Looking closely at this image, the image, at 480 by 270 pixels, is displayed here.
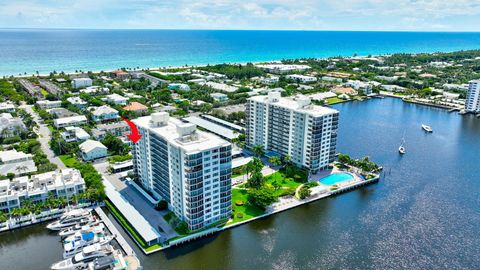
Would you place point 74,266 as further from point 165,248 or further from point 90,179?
point 90,179

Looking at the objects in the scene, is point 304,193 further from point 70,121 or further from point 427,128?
point 70,121

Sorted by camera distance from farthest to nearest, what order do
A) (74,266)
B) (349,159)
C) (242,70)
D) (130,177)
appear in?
(242,70), (349,159), (130,177), (74,266)

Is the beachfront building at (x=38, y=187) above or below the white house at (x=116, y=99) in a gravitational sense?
below

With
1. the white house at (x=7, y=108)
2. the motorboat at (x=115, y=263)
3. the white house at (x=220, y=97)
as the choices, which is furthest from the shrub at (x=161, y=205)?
the white house at (x=220, y=97)

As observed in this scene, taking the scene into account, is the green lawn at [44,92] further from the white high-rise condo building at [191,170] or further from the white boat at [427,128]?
the white boat at [427,128]

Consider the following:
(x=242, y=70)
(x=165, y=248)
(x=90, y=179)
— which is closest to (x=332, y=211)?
(x=165, y=248)

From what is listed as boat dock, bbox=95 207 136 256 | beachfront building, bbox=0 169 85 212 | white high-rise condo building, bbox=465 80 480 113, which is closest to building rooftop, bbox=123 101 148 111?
beachfront building, bbox=0 169 85 212

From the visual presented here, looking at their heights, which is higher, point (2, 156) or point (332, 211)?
point (2, 156)

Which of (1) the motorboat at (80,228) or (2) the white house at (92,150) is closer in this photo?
(1) the motorboat at (80,228)
